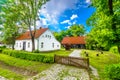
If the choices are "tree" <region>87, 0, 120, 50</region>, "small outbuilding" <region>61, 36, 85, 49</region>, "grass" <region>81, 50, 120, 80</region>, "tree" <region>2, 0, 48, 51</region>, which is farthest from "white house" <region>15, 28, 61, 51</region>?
"tree" <region>87, 0, 120, 50</region>

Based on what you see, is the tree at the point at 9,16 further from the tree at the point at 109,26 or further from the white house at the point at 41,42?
the tree at the point at 109,26

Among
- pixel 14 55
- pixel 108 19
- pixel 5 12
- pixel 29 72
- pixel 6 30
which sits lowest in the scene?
pixel 29 72

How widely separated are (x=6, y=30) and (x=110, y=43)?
108 ft

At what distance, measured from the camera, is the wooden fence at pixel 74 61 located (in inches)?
653

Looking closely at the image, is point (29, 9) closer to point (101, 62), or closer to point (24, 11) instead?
point (24, 11)

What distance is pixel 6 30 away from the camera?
40594 mm

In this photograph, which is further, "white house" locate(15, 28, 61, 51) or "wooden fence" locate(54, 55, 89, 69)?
"white house" locate(15, 28, 61, 51)

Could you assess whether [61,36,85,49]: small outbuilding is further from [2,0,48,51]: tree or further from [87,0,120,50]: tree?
[87,0,120,50]: tree

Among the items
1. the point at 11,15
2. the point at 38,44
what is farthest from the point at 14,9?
the point at 38,44

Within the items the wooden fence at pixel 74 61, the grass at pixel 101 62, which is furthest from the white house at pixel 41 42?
the wooden fence at pixel 74 61

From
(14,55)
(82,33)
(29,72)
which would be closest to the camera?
(29,72)

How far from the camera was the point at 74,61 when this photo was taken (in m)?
18.0

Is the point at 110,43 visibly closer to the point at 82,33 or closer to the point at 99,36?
the point at 99,36

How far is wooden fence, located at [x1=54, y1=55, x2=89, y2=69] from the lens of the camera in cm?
1658
